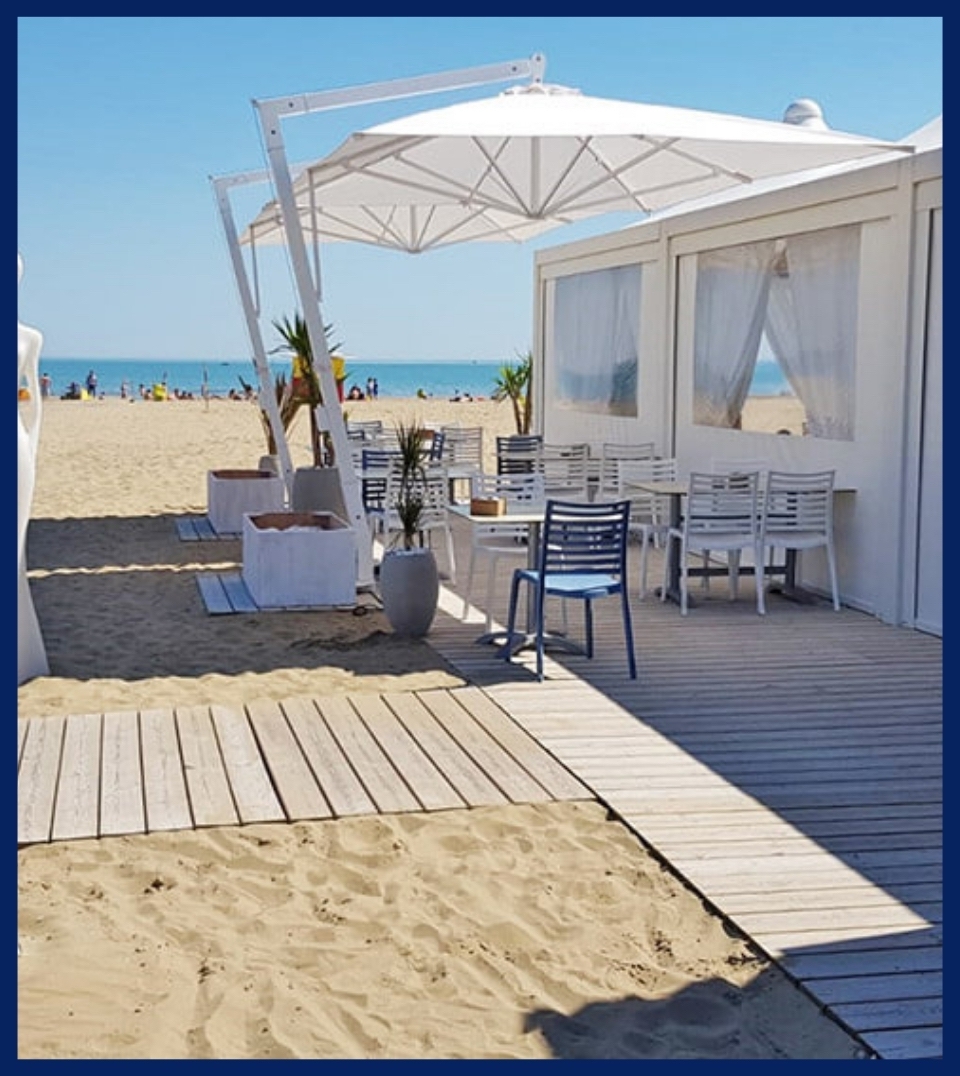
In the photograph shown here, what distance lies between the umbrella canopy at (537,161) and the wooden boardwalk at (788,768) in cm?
Result: 256

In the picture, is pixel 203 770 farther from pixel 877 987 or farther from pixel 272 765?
pixel 877 987

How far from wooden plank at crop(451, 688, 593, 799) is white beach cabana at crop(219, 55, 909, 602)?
2.67m

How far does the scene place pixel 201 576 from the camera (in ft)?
31.1

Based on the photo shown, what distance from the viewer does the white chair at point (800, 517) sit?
328 inches

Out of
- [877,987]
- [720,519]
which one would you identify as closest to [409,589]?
[720,519]

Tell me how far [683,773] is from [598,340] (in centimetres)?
834

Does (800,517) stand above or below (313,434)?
below

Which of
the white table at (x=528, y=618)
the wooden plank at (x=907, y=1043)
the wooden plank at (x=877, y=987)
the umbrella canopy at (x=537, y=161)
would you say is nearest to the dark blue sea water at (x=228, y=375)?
the umbrella canopy at (x=537, y=161)

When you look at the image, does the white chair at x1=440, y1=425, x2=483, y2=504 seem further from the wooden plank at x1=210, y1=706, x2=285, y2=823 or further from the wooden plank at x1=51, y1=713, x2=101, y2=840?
the wooden plank at x1=51, y1=713, x2=101, y2=840

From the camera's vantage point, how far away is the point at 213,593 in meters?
8.77

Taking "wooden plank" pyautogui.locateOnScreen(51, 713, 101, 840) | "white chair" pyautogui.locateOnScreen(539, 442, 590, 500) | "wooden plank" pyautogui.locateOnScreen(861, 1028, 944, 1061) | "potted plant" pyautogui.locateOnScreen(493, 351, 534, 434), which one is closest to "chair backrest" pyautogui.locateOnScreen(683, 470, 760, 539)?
"white chair" pyautogui.locateOnScreen(539, 442, 590, 500)

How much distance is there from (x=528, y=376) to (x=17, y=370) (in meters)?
14.3

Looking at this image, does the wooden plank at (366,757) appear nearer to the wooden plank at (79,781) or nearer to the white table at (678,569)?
the wooden plank at (79,781)

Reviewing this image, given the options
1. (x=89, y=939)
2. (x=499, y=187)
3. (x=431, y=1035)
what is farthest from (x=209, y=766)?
(x=499, y=187)
